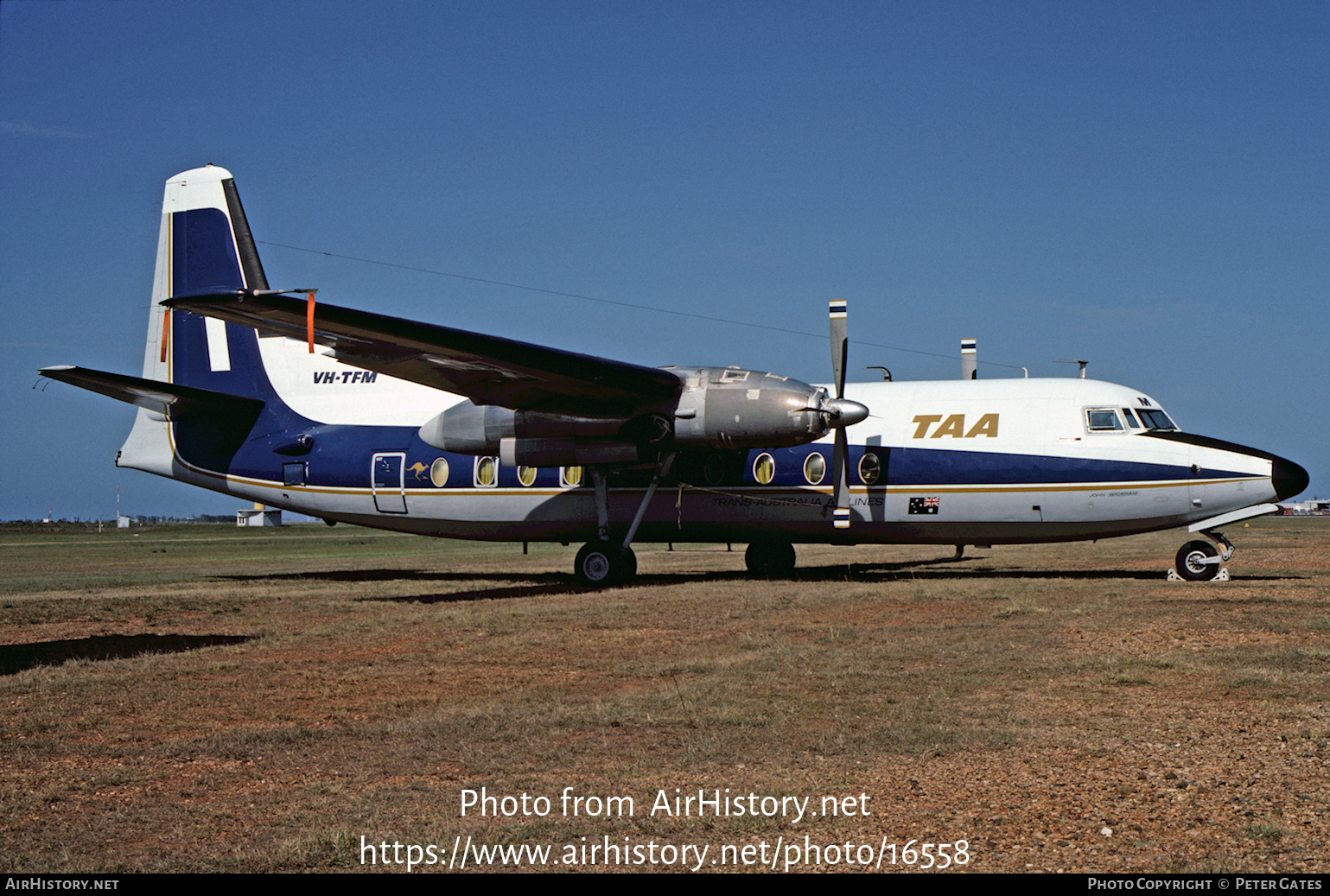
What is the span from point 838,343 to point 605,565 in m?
6.69

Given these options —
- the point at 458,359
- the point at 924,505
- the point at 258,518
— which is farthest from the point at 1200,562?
the point at 258,518

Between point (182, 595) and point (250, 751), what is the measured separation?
1521 centimetres

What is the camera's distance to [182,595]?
21953 mm

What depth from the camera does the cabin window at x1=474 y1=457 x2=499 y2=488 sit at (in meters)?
25.3

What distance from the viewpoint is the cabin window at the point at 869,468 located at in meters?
22.5

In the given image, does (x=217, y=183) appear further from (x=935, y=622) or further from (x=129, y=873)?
(x=129, y=873)

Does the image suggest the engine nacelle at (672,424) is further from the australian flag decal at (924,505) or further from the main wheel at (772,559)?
the main wheel at (772,559)

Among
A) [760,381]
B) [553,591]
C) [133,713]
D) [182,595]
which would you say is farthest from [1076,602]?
[182,595]

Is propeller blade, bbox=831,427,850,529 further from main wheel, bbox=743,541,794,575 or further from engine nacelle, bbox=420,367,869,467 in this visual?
main wheel, bbox=743,541,794,575

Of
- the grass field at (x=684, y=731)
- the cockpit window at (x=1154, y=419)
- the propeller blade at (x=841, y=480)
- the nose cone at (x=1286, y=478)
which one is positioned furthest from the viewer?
the propeller blade at (x=841, y=480)

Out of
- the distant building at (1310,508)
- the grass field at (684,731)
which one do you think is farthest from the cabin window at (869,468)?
the distant building at (1310,508)

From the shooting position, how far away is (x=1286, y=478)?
2025 cm

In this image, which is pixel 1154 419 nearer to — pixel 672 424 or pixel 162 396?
pixel 672 424

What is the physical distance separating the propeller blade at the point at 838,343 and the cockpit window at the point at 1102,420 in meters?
4.78
